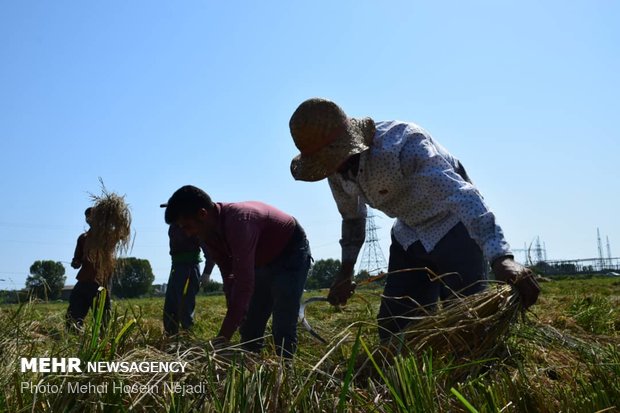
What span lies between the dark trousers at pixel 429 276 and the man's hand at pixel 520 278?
0.47ft

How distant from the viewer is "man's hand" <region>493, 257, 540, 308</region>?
210 cm

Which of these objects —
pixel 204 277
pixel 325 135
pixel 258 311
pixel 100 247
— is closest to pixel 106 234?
pixel 100 247

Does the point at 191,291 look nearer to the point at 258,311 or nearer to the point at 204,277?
the point at 204,277

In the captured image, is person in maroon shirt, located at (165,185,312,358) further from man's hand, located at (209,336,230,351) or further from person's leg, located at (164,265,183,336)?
person's leg, located at (164,265,183,336)

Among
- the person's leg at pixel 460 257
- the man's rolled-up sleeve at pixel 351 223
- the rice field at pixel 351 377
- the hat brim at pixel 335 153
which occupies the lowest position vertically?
the rice field at pixel 351 377

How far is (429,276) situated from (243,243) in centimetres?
88

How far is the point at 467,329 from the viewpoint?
2113mm

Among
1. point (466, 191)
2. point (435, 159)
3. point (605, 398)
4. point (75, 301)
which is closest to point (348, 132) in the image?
point (435, 159)

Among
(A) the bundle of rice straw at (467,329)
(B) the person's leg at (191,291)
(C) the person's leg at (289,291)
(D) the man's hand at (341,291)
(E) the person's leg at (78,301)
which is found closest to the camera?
(A) the bundle of rice straw at (467,329)

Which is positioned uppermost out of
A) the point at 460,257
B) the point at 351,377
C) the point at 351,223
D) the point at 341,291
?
the point at 351,223

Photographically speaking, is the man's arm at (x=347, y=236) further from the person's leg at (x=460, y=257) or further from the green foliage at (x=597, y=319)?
the green foliage at (x=597, y=319)

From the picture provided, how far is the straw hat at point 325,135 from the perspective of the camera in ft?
8.86

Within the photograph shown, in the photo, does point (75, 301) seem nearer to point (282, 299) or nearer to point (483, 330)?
point (282, 299)

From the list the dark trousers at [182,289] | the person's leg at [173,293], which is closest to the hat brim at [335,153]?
the dark trousers at [182,289]
